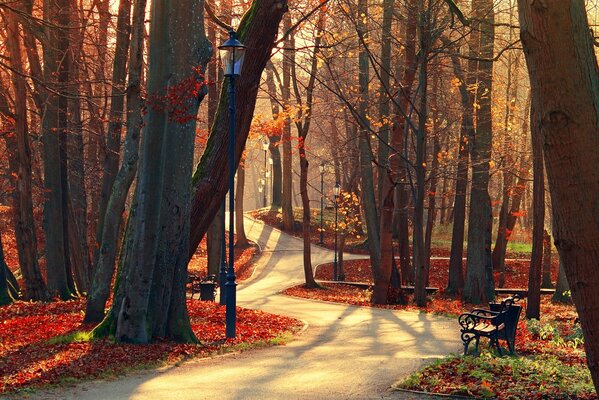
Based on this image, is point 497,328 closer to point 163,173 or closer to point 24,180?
point 163,173

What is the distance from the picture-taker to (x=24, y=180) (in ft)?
64.7

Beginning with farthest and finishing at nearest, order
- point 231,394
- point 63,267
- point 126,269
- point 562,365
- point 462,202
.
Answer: point 462,202
point 63,267
point 126,269
point 562,365
point 231,394

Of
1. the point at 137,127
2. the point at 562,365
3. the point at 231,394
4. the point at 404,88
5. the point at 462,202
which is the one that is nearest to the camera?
the point at 231,394

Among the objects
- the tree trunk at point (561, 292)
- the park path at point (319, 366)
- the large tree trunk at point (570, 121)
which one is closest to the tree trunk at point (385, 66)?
the park path at point (319, 366)

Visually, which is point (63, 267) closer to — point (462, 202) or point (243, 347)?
point (243, 347)

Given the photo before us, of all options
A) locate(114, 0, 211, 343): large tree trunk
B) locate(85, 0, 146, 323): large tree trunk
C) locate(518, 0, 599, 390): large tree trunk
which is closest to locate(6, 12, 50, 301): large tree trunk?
locate(85, 0, 146, 323): large tree trunk

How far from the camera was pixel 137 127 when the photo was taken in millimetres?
14180

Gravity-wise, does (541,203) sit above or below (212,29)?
below

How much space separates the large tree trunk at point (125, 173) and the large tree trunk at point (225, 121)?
1281mm

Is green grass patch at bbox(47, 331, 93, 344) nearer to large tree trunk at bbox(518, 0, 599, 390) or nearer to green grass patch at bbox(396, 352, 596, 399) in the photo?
green grass patch at bbox(396, 352, 596, 399)

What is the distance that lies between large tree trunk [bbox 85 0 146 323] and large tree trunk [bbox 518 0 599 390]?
10.9 m

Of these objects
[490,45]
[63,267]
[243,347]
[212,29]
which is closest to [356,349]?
[243,347]

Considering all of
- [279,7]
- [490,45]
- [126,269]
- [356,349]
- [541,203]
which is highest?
[490,45]

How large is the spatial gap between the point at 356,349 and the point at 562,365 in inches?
149
